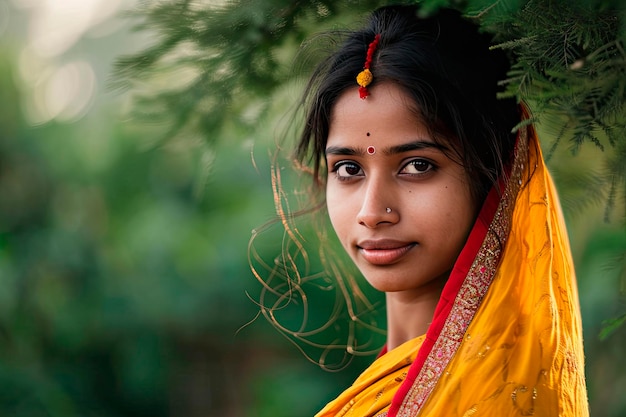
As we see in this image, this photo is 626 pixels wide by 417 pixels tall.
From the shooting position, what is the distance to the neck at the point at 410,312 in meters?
1.36

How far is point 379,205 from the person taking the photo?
4.07ft

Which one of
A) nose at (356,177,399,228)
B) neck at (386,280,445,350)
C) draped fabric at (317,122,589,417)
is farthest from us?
neck at (386,280,445,350)

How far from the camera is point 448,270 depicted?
4.37ft

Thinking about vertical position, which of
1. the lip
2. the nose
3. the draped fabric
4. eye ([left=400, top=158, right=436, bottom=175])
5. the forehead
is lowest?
the draped fabric

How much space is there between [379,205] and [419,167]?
87 mm

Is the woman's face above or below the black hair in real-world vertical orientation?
below

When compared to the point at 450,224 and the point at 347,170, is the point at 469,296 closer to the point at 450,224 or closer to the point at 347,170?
the point at 450,224

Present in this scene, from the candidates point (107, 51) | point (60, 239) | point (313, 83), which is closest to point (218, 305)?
point (60, 239)

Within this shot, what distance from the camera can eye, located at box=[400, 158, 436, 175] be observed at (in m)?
1.26

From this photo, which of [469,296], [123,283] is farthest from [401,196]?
[123,283]

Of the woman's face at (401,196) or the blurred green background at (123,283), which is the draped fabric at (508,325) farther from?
the blurred green background at (123,283)

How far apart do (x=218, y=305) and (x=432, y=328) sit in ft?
11.2

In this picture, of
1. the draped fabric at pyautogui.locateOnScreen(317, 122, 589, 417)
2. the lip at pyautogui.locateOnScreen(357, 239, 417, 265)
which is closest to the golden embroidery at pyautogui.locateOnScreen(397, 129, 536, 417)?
the draped fabric at pyautogui.locateOnScreen(317, 122, 589, 417)

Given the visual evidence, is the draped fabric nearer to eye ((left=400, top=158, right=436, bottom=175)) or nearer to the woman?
the woman
